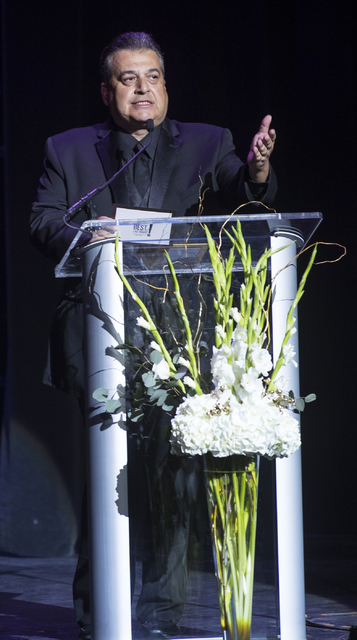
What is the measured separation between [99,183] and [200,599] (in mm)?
1144

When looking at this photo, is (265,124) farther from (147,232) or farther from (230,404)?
(230,404)

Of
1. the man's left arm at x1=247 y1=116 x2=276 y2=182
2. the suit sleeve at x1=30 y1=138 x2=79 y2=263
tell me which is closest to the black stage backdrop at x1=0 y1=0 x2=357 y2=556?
the suit sleeve at x1=30 y1=138 x2=79 y2=263

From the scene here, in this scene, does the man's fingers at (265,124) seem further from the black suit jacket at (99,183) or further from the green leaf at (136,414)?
the green leaf at (136,414)

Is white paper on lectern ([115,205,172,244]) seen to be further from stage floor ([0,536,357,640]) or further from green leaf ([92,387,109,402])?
stage floor ([0,536,357,640])

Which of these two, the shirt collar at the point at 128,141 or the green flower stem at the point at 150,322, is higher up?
the shirt collar at the point at 128,141

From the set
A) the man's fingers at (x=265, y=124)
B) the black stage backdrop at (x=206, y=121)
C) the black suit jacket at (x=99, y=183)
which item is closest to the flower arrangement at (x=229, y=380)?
the man's fingers at (x=265, y=124)

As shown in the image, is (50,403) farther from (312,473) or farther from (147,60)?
(147,60)

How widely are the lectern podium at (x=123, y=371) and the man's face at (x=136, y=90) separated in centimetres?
74

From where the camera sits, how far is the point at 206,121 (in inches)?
134

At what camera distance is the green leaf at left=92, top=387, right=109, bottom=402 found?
4.45 feet

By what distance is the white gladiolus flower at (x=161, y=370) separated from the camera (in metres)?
1.31

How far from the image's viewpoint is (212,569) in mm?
1315

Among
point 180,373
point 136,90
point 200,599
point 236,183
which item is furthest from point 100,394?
point 136,90

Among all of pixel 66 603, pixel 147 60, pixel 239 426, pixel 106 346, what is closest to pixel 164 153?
pixel 147 60
